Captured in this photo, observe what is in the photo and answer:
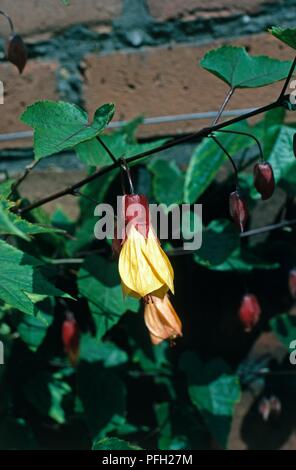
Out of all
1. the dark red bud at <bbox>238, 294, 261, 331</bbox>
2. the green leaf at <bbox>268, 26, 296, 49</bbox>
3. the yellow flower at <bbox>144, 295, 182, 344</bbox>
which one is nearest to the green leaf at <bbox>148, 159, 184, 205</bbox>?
the dark red bud at <bbox>238, 294, 261, 331</bbox>

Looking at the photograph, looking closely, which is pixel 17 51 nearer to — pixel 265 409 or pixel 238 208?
pixel 238 208

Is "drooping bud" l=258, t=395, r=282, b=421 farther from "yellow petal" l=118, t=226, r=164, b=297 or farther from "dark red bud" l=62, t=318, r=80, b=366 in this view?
"yellow petal" l=118, t=226, r=164, b=297

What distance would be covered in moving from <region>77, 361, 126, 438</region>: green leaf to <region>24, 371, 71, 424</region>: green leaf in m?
0.03

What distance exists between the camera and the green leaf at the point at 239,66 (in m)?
0.61

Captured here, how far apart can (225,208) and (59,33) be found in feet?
0.95

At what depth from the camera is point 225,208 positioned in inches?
35.4

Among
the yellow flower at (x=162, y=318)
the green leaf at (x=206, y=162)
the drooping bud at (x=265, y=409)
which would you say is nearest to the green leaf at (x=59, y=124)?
the yellow flower at (x=162, y=318)

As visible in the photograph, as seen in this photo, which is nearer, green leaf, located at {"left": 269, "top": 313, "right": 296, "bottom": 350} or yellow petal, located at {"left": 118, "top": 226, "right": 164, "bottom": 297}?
yellow petal, located at {"left": 118, "top": 226, "right": 164, "bottom": 297}

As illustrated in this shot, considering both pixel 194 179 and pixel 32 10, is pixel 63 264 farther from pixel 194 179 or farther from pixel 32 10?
pixel 32 10

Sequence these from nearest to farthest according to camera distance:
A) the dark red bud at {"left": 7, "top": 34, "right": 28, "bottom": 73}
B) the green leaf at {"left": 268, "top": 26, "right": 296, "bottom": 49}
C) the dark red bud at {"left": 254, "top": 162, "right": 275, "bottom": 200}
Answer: the green leaf at {"left": 268, "top": 26, "right": 296, "bottom": 49}
the dark red bud at {"left": 254, "top": 162, "right": 275, "bottom": 200}
the dark red bud at {"left": 7, "top": 34, "right": 28, "bottom": 73}

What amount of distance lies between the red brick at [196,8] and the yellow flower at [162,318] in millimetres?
405

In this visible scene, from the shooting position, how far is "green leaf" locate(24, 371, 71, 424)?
88cm

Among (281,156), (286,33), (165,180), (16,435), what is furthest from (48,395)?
(286,33)
